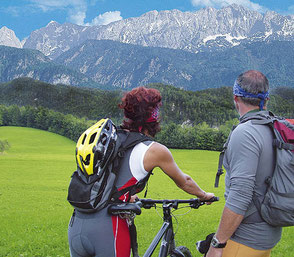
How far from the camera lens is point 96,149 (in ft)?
9.55

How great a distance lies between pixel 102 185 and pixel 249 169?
119cm

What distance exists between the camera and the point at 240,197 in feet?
8.79

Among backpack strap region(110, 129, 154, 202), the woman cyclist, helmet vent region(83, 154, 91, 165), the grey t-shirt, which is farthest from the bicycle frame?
helmet vent region(83, 154, 91, 165)

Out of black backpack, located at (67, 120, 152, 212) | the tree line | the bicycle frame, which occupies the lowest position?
the tree line

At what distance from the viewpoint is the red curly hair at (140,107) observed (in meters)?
3.21

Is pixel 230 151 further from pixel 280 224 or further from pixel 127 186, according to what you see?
pixel 127 186

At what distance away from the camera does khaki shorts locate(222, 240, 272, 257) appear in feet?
9.35

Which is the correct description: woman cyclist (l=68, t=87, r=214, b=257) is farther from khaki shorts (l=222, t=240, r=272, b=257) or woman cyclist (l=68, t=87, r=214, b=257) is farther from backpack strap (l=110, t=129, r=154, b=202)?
khaki shorts (l=222, t=240, r=272, b=257)

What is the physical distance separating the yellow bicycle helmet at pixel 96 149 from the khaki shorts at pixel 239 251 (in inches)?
47.9

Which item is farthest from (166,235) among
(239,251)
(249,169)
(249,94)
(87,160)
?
(249,94)

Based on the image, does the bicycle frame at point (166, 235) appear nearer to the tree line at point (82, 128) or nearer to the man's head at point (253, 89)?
the man's head at point (253, 89)

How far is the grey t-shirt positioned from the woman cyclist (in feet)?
2.04

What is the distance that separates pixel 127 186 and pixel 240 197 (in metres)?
0.96

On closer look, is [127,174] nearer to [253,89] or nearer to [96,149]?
[96,149]
